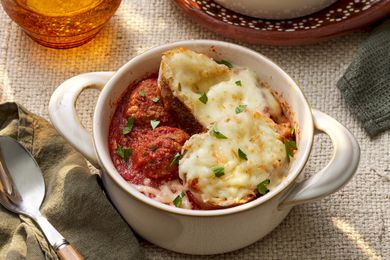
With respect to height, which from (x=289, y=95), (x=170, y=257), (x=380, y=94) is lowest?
(x=170, y=257)

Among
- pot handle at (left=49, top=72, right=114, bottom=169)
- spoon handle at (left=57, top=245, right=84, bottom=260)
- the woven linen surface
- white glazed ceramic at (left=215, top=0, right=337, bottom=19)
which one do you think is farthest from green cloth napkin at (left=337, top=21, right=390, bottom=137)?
spoon handle at (left=57, top=245, right=84, bottom=260)

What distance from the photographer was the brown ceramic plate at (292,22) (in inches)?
93.5

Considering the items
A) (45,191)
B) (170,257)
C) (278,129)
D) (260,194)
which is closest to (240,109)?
(278,129)

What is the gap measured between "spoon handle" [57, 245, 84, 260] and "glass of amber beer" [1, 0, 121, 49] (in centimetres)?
73

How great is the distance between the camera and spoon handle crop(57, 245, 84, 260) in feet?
6.07

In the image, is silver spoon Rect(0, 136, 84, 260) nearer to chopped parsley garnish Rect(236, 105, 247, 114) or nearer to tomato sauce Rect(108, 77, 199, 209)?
tomato sauce Rect(108, 77, 199, 209)

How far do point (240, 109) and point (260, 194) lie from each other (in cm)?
22

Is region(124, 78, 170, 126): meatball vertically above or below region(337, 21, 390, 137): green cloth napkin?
above

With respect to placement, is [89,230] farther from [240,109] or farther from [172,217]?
[240,109]

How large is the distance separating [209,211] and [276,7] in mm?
826

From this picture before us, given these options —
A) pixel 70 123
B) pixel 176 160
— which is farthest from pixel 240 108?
pixel 70 123

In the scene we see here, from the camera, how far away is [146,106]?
79.3 inches

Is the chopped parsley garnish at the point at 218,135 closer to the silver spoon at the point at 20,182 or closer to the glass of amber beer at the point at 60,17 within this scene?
the silver spoon at the point at 20,182

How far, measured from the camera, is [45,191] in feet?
6.70
